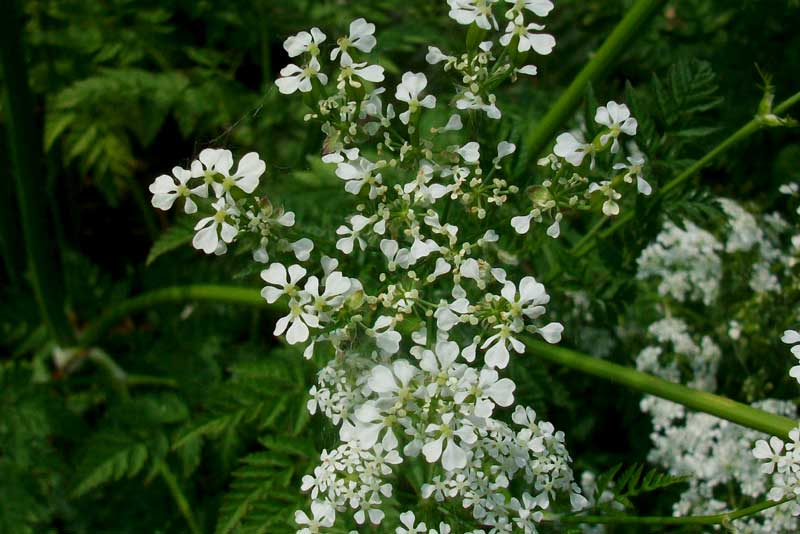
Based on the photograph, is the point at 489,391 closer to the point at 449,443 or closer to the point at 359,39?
the point at 449,443

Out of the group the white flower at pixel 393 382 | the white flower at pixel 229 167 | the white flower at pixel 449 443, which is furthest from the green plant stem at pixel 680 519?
the white flower at pixel 229 167

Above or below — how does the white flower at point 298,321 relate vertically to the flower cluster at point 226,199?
below

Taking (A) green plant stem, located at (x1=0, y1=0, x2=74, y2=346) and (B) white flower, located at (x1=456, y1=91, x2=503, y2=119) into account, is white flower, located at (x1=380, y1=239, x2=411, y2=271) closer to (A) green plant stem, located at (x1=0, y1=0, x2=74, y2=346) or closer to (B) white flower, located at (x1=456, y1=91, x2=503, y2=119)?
(B) white flower, located at (x1=456, y1=91, x2=503, y2=119)

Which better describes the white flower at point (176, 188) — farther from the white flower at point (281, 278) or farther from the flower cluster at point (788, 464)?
the flower cluster at point (788, 464)

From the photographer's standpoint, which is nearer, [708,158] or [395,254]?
[395,254]

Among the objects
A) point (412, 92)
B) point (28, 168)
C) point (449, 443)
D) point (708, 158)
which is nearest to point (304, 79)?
point (412, 92)

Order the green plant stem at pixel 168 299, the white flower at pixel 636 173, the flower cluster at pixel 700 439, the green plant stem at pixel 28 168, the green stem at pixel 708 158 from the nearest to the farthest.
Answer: the white flower at pixel 636 173 < the green stem at pixel 708 158 < the green plant stem at pixel 168 299 < the flower cluster at pixel 700 439 < the green plant stem at pixel 28 168
